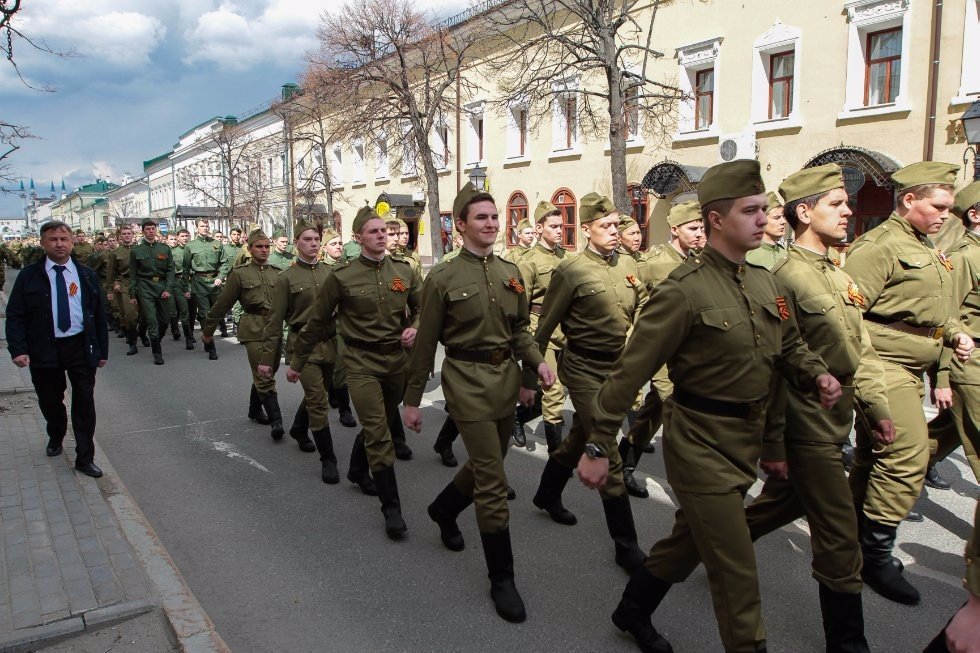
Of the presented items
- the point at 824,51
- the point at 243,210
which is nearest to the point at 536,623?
Answer: the point at 824,51

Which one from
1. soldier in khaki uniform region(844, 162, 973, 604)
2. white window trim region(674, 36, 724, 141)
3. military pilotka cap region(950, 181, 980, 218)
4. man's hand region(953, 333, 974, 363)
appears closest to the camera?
soldier in khaki uniform region(844, 162, 973, 604)

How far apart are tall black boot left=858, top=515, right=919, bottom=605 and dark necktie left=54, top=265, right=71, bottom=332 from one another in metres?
5.77

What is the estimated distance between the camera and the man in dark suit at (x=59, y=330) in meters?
5.88

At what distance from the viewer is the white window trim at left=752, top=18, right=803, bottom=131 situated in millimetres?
17625

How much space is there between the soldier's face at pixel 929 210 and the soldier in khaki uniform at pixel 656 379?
113 cm

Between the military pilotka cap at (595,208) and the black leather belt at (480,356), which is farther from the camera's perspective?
the military pilotka cap at (595,208)

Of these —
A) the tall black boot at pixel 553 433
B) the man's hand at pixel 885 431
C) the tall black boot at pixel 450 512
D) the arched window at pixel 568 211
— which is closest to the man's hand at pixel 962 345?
the man's hand at pixel 885 431

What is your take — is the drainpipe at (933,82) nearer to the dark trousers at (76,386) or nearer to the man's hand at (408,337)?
the man's hand at (408,337)

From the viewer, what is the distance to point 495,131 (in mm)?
28344

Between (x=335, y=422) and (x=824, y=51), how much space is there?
14811 millimetres

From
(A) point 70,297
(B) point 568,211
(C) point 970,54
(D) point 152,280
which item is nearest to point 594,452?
(A) point 70,297

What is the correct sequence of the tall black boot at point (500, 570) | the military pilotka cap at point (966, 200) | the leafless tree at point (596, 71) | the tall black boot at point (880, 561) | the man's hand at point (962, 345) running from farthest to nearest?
1. the leafless tree at point (596, 71)
2. the military pilotka cap at point (966, 200)
3. the man's hand at point (962, 345)
4. the tall black boot at point (880, 561)
5. the tall black boot at point (500, 570)

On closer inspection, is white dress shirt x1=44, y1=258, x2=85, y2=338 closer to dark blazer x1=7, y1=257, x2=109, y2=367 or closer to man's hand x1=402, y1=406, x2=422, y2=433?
dark blazer x1=7, y1=257, x2=109, y2=367

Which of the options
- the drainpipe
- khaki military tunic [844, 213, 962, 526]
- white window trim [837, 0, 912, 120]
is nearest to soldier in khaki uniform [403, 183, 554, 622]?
khaki military tunic [844, 213, 962, 526]
